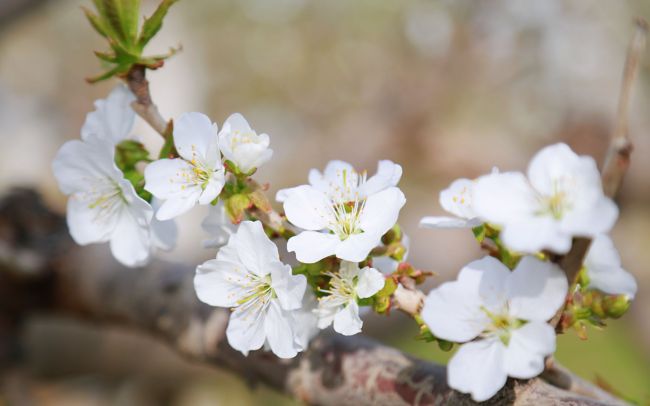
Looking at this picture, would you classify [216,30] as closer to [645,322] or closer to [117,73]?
[645,322]

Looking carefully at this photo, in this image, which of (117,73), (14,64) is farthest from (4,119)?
(117,73)

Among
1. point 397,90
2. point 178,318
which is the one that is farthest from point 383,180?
point 397,90

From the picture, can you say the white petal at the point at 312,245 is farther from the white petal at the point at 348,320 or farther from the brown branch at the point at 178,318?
the brown branch at the point at 178,318

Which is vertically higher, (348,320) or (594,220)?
(594,220)

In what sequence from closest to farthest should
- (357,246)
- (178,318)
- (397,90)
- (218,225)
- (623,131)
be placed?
1. (623,131)
2. (357,246)
3. (218,225)
4. (178,318)
5. (397,90)

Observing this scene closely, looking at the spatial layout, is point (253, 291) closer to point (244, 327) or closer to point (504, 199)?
point (244, 327)

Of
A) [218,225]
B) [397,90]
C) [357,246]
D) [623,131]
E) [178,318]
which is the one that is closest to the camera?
[623,131]

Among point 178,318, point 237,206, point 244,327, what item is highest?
point 237,206

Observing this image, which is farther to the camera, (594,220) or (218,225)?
(218,225)
